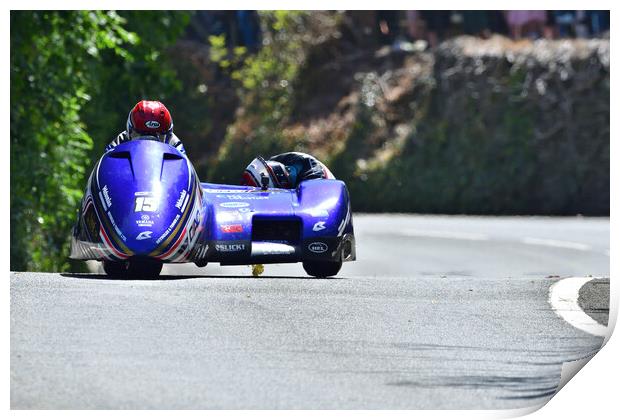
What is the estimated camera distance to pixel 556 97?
3053cm

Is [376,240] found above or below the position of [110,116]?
below

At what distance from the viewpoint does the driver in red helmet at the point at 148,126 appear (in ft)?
47.0

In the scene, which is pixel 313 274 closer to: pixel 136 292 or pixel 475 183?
pixel 136 292

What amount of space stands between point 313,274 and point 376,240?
1380cm

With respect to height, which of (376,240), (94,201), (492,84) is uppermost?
(94,201)

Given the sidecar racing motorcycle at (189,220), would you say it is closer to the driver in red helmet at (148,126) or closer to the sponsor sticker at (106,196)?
the sponsor sticker at (106,196)

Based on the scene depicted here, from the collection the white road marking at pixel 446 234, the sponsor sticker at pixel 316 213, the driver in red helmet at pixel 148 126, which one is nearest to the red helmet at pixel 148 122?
the driver in red helmet at pixel 148 126

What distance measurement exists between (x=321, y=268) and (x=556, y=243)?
14655mm

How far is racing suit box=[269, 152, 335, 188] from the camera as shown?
48.8 feet

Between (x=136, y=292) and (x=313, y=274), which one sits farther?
(x=313, y=274)

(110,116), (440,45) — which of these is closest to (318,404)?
(110,116)

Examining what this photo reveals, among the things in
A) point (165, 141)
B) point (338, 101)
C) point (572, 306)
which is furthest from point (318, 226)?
point (338, 101)

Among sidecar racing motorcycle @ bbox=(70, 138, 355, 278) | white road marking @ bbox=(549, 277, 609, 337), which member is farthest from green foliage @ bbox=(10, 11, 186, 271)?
Result: white road marking @ bbox=(549, 277, 609, 337)

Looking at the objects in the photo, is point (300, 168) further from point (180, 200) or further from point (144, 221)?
point (144, 221)
